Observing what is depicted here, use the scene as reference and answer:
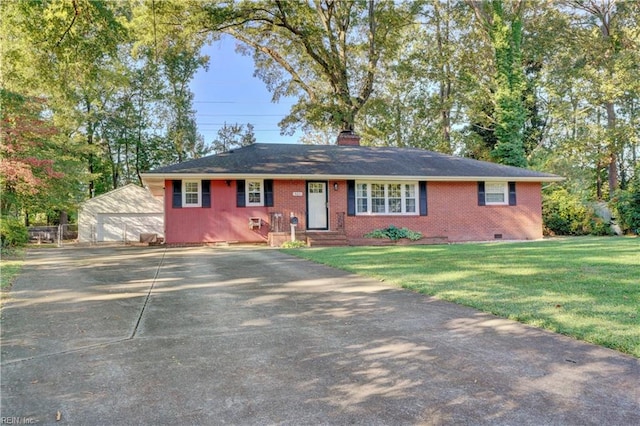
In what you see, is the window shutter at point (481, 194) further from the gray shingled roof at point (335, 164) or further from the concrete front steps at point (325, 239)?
the concrete front steps at point (325, 239)

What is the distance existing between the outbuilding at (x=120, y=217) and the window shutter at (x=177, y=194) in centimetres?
1063

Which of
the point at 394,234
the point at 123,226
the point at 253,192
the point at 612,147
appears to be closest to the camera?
the point at 253,192

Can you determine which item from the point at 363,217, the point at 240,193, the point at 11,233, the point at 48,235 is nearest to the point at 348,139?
the point at 363,217

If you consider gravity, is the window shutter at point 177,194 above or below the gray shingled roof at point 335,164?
below

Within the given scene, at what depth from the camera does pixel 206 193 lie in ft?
50.1

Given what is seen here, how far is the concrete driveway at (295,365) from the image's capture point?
2336 millimetres

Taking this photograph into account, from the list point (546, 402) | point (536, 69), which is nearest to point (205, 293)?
point (546, 402)

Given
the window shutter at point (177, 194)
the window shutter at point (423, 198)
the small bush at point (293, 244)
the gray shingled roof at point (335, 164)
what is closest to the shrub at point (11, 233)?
the gray shingled roof at point (335, 164)

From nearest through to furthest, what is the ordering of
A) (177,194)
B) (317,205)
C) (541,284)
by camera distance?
(541,284) < (177,194) < (317,205)

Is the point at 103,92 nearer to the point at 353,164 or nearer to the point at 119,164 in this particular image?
the point at 119,164

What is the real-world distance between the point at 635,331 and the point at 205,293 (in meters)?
4.80

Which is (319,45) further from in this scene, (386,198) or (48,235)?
(48,235)

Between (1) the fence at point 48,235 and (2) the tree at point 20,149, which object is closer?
(2) the tree at point 20,149

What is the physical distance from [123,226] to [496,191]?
20.5 meters
